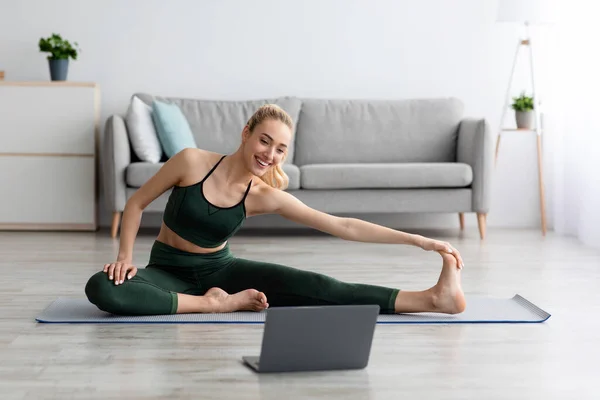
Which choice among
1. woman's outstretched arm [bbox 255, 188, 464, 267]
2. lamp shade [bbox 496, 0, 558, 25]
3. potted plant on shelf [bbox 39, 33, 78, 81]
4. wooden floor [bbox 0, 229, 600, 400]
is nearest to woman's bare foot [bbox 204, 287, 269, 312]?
wooden floor [bbox 0, 229, 600, 400]

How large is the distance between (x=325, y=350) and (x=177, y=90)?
3954 mm

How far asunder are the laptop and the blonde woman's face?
0.66 metres

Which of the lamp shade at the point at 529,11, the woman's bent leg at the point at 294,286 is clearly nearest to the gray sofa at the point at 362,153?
the lamp shade at the point at 529,11

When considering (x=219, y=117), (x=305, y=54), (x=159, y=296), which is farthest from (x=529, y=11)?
(x=159, y=296)

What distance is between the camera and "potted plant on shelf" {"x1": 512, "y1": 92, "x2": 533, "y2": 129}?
5.54m

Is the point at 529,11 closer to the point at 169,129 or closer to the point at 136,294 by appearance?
the point at 169,129

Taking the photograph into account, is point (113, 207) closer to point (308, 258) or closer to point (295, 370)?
point (308, 258)

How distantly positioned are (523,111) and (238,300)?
131 inches

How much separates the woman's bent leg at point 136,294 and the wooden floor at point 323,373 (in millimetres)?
87

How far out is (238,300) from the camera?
275 cm

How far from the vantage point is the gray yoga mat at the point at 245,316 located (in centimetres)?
264

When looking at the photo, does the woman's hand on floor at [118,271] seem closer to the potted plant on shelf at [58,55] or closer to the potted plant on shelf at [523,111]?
the potted plant on shelf at [58,55]

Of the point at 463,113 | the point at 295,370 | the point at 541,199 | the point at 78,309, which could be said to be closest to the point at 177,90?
the point at 463,113

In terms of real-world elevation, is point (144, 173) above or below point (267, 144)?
below
